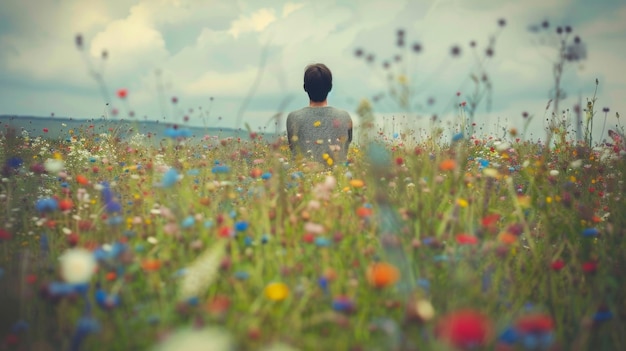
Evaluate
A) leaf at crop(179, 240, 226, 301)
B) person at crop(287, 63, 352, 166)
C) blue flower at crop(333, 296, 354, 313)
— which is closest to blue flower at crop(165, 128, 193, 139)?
leaf at crop(179, 240, 226, 301)

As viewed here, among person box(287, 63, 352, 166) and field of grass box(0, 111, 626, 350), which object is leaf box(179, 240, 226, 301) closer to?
field of grass box(0, 111, 626, 350)

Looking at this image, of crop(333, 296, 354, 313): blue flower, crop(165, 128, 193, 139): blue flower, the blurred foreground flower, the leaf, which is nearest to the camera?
the blurred foreground flower

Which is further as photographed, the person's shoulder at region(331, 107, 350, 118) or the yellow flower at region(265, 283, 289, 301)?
the person's shoulder at region(331, 107, 350, 118)

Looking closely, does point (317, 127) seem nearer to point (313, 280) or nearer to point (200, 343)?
point (313, 280)

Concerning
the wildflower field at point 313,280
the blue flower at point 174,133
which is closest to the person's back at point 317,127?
the wildflower field at point 313,280

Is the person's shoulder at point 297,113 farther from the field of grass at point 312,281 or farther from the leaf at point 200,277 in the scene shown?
the leaf at point 200,277

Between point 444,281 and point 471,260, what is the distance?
0.19 meters

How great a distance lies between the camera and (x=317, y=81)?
21.5 feet

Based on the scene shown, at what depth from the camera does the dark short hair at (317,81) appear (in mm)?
6570

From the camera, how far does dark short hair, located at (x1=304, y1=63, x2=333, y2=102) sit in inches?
259

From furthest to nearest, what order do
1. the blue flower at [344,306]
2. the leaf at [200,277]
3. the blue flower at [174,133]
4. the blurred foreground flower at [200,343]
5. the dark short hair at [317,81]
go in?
the dark short hair at [317,81] → the blue flower at [174,133] → the leaf at [200,277] → the blue flower at [344,306] → the blurred foreground flower at [200,343]

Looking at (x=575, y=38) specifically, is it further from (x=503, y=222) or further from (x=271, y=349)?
(x=271, y=349)

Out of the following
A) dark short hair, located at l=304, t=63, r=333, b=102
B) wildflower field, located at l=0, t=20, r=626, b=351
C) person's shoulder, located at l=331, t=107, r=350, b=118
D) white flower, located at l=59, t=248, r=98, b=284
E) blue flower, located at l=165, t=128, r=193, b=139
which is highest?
dark short hair, located at l=304, t=63, r=333, b=102

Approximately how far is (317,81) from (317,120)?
0.56 meters
